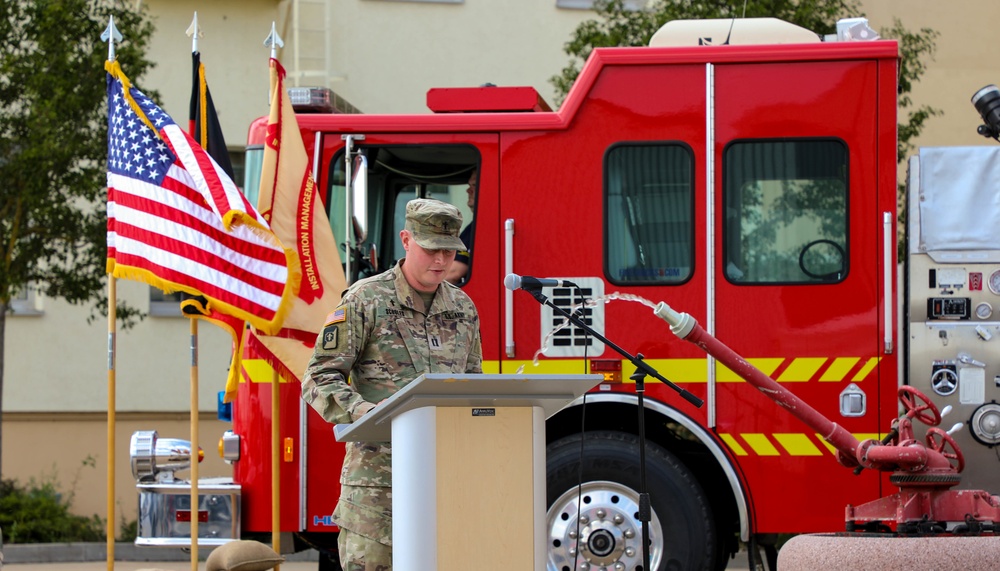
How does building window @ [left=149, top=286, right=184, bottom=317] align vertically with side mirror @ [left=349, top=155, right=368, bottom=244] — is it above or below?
below

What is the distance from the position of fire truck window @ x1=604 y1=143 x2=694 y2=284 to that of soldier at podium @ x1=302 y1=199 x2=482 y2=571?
8.25ft

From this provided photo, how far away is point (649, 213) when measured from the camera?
25.5 feet

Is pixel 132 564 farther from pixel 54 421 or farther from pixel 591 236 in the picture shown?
pixel 591 236

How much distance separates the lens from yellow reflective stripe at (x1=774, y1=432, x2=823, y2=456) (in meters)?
7.55

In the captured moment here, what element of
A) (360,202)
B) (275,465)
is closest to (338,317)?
(360,202)

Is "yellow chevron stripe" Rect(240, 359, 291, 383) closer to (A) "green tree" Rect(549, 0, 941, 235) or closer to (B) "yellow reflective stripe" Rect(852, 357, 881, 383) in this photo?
(B) "yellow reflective stripe" Rect(852, 357, 881, 383)

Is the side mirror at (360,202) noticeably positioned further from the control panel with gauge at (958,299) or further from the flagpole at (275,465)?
the control panel with gauge at (958,299)

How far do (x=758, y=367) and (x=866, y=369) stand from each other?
56 cm

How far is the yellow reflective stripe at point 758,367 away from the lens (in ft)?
24.8

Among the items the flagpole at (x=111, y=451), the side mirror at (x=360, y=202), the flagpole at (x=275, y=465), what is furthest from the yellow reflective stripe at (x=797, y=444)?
the flagpole at (x=111, y=451)

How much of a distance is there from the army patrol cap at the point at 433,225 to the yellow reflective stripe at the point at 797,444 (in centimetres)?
310

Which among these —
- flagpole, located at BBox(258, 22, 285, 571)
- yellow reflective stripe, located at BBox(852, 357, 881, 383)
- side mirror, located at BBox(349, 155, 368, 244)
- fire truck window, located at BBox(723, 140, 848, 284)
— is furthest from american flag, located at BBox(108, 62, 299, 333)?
yellow reflective stripe, located at BBox(852, 357, 881, 383)

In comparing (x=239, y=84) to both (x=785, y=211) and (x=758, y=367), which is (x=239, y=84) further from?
(x=758, y=367)

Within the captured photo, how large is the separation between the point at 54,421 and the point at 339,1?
5.91 meters
